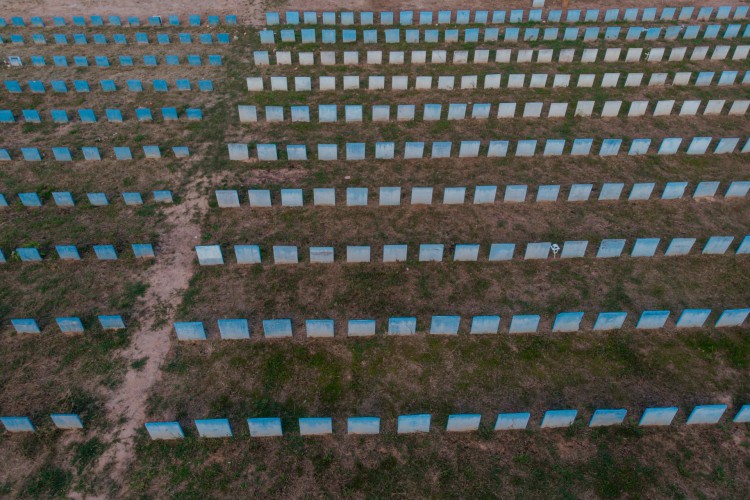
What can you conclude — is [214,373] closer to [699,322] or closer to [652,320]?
[652,320]

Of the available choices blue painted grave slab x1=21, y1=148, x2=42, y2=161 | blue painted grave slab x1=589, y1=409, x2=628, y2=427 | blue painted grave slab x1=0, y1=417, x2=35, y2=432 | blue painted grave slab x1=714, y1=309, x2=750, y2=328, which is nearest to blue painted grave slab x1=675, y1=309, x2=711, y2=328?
blue painted grave slab x1=714, y1=309, x2=750, y2=328

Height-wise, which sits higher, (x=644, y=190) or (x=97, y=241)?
(x=644, y=190)

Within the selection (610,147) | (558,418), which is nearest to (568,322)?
(558,418)

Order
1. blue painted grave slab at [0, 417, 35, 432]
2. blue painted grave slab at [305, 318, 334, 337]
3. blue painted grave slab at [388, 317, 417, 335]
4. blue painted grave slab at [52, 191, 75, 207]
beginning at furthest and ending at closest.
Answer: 1. blue painted grave slab at [52, 191, 75, 207]
2. blue painted grave slab at [388, 317, 417, 335]
3. blue painted grave slab at [305, 318, 334, 337]
4. blue painted grave slab at [0, 417, 35, 432]

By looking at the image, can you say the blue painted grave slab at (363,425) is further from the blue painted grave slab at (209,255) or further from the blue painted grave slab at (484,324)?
the blue painted grave slab at (209,255)

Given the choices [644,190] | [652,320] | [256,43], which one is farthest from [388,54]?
[652,320]

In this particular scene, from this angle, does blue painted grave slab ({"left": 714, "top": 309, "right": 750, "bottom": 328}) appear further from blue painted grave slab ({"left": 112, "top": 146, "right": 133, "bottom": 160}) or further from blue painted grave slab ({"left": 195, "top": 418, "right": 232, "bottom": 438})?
blue painted grave slab ({"left": 112, "top": 146, "right": 133, "bottom": 160})

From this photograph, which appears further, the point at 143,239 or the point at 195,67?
the point at 195,67
